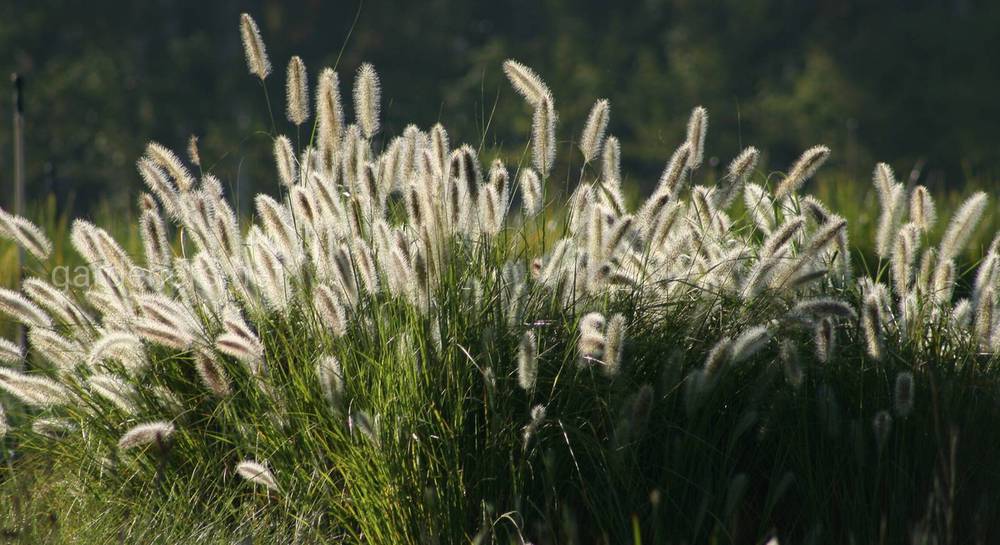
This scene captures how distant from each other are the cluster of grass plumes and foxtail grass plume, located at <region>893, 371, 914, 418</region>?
2 cm

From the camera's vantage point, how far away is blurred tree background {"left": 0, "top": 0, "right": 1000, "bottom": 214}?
24.2 meters

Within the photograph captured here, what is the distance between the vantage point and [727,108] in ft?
79.0

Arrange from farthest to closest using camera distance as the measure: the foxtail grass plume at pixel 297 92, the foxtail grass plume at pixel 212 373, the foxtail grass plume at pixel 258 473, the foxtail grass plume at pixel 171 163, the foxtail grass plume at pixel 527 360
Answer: the foxtail grass plume at pixel 171 163 < the foxtail grass plume at pixel 297 92 < the foxtail grass plume at pixel 212 373 < the foxtail grass plume at pixel 258 473 < the foxtail grass plume at pixel 527 360

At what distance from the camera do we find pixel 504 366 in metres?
3.36

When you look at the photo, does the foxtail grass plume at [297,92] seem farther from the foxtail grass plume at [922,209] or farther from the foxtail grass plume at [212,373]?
the foxtail grass plume at [922,209]

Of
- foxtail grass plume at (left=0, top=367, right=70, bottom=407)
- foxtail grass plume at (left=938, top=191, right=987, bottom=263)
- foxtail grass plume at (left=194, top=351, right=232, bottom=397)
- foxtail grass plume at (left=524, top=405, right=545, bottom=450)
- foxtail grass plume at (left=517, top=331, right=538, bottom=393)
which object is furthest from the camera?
foxtail grass plume at (left=938, top=191, right=987, bottom=263)

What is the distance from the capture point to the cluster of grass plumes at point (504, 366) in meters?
3.21

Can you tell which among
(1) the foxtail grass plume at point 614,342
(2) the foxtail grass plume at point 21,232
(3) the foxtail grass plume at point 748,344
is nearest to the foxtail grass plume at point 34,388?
(2) the foxtail grass plume at point 21,232

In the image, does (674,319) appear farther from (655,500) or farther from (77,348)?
(77,348)

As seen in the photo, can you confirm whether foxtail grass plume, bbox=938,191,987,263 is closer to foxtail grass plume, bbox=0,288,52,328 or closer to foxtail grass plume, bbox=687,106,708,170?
foxtail grass plume, bbox=687,106,708,170

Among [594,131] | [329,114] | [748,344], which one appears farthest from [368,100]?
[748,344]

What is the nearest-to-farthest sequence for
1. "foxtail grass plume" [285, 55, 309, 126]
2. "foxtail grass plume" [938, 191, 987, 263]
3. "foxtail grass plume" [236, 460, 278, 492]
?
1. "foxtail grass plume" [236, 460, 278, 492]
2. "foxtail grass plume" [938, 191, 987, 263]
3. "foxtail grass plume" [285, 55, 309, 126]

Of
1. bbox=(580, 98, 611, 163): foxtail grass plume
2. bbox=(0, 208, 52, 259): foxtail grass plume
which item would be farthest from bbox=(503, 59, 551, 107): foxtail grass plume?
bbox=(0, 208, 52, 259): foxtail grass plume

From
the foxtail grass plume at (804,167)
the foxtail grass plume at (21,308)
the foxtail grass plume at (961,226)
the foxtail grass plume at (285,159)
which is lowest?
the foxtail grass plume at (961,226)
